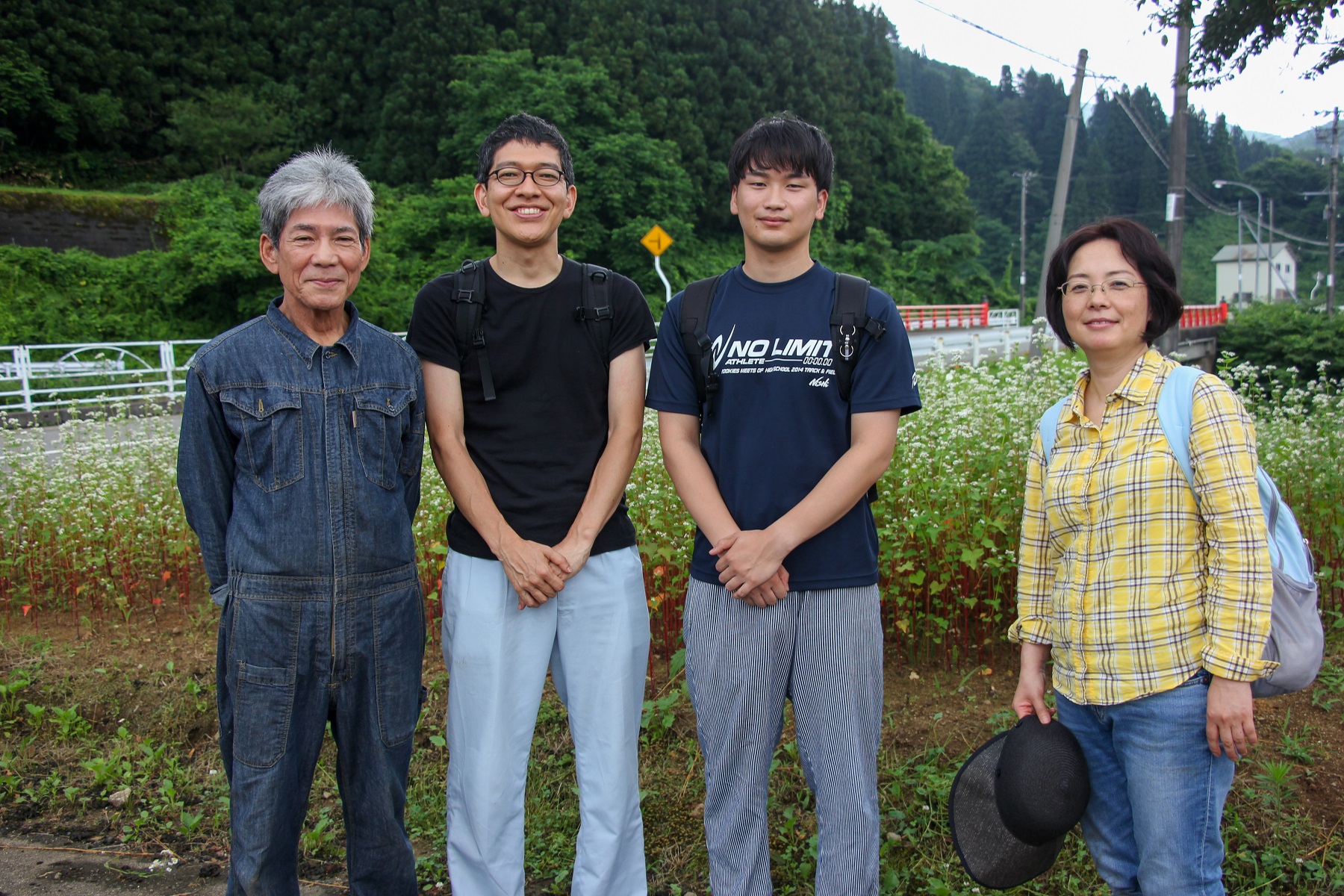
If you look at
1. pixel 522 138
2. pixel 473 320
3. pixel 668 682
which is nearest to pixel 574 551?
pixel 473 320

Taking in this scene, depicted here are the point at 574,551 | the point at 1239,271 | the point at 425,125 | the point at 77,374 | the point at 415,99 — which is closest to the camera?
the point at 574,551

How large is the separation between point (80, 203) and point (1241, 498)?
26.7 meters

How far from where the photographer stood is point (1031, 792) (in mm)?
2158

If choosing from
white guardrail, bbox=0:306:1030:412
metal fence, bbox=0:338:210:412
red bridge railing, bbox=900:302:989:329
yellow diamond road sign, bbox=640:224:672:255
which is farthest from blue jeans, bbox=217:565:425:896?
red bridge railing, bbox=900:302:989:329

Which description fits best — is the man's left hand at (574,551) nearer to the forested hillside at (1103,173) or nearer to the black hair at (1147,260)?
the black hair at (1147,260)

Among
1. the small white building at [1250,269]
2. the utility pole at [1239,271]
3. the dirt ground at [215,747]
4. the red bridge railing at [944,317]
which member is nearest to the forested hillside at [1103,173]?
the small white building at [1250,269]

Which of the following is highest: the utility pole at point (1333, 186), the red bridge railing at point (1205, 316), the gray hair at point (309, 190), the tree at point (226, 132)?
the tree at point (226, 132)

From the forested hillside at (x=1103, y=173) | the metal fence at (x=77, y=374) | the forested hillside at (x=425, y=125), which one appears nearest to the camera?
the metal fence at (x=77, y=374)

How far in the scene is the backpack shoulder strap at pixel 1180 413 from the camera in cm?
198

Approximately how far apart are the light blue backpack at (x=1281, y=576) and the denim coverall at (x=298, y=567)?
1.82 m

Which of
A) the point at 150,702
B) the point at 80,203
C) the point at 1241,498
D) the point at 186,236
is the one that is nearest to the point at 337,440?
the point at 1241,498

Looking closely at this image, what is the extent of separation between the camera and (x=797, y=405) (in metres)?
2.32

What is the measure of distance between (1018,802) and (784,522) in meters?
0.83

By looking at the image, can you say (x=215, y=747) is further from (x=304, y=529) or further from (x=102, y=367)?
(x=102, y=367)
